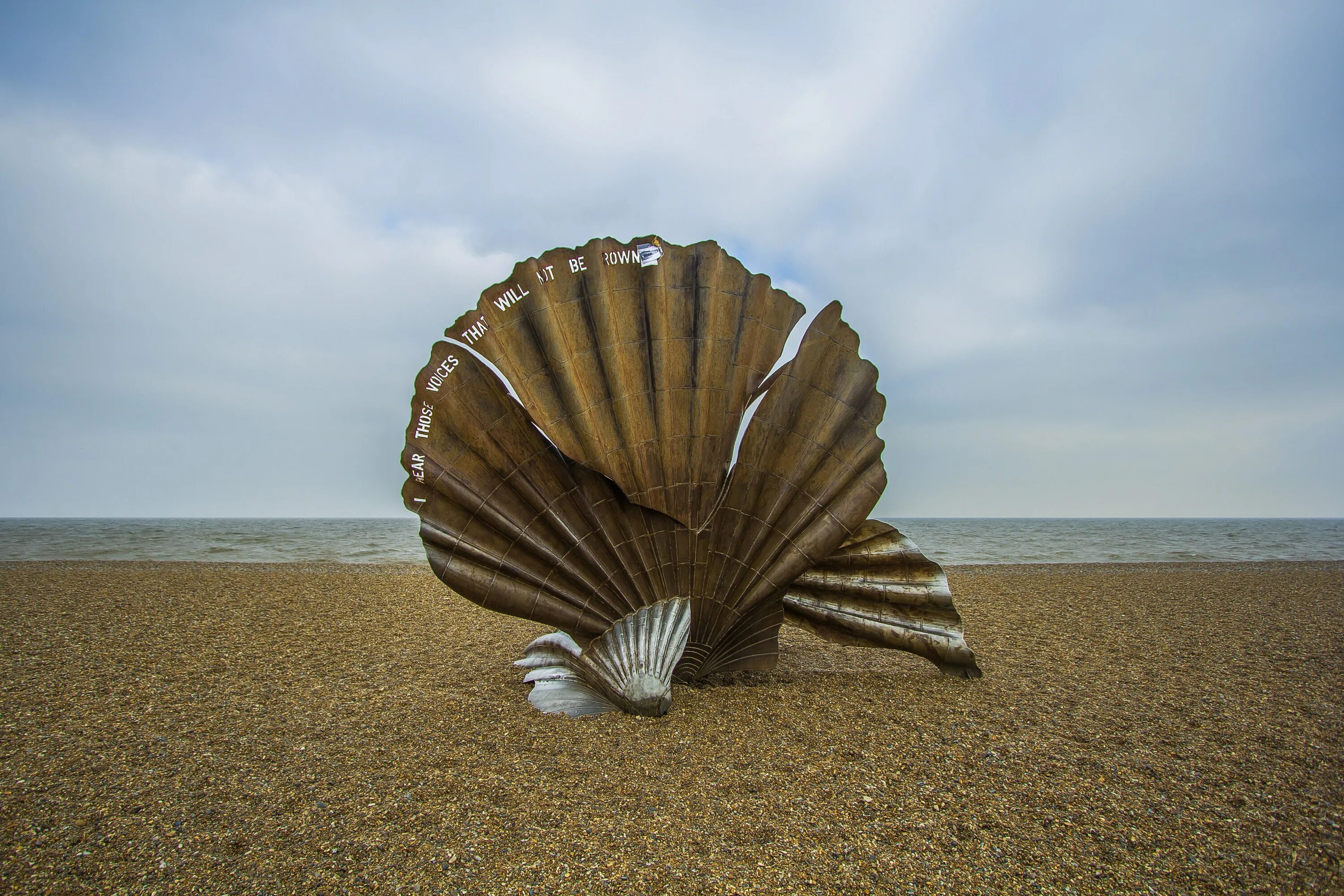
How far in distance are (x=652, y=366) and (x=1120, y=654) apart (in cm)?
542

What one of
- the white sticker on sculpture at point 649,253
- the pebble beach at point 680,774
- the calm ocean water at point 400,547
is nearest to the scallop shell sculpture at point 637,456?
the white sticker on sculpture at point 649,253

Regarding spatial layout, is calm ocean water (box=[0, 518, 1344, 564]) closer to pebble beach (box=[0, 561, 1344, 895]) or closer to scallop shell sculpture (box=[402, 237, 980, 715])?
pebble beach (box=[0, 561, 1344, 895])

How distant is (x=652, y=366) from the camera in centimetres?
455

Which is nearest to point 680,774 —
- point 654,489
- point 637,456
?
point 654,489

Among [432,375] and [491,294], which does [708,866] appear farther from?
→ [491,294]

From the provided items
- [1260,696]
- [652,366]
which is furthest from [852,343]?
[1260,696]

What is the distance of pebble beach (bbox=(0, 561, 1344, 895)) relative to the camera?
2654mm

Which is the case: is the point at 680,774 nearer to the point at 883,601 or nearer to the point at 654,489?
the point at 654,489

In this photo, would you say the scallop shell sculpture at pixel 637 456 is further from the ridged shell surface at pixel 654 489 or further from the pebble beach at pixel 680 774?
the pebble beach at pixel 680 774

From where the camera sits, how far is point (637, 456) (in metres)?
4.45

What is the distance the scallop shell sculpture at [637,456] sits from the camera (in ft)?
Answer: 14.2

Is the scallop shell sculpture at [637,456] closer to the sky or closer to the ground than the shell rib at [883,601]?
closer to the sky

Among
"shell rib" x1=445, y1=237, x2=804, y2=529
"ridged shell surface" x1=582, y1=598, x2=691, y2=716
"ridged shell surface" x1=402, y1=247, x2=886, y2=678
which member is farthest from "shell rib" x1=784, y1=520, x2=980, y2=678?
"shell rib" x1=445, y1=237, x2=804, y2=529

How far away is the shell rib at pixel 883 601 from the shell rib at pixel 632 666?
113 centimetres
